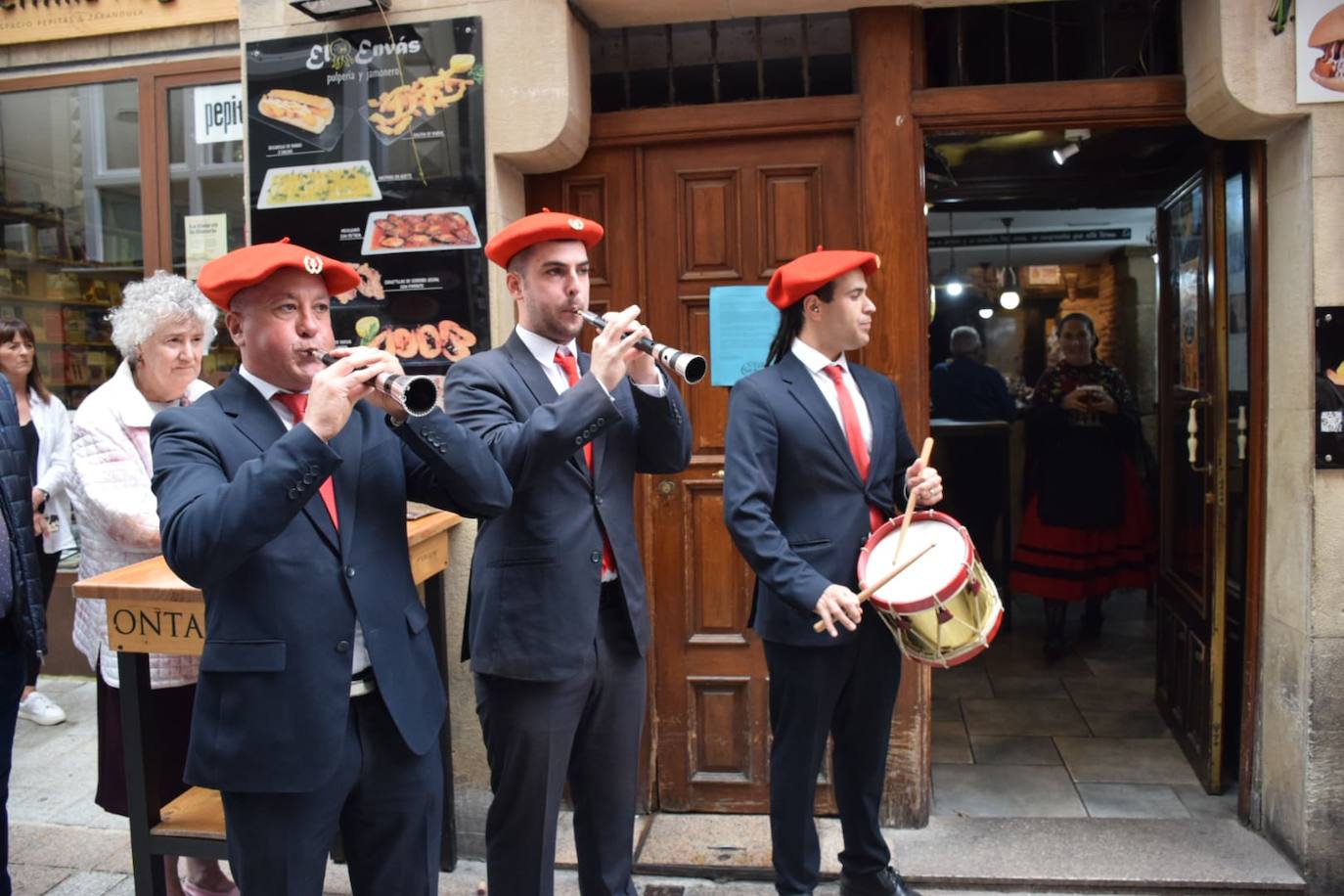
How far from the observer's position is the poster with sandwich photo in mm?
3428

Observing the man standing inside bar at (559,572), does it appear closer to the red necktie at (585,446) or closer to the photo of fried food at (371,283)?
the red necktie at (585,446)

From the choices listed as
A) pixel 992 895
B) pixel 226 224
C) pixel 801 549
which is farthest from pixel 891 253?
pixel 226 224

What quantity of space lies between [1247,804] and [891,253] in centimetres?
231

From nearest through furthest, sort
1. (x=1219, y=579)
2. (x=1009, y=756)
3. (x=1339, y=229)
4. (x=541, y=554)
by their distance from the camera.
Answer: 1. (x=541, y=554)
2. (x=1339, y=229)
3. (x=1219, y=579)
4. (x=1009, y=756)

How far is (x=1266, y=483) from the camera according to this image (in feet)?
12.3

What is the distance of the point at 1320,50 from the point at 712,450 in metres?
2.34

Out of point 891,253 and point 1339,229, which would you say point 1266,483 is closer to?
point 1339,229

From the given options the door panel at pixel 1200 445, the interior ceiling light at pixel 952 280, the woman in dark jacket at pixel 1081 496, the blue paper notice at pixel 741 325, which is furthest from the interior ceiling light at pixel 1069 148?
the interior ceiling light at pixel 952 280

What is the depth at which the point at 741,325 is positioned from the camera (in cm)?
401

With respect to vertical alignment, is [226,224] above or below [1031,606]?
above

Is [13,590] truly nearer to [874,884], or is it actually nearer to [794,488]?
[794,488]

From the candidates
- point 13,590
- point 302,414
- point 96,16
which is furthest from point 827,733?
point 96,16

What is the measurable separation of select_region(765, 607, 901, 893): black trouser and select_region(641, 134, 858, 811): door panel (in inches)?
32.6

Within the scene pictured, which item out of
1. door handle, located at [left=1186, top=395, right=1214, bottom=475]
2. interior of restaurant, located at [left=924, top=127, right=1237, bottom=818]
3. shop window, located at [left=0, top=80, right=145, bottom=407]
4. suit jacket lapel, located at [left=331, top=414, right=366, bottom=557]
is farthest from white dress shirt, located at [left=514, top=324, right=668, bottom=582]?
shop window, located at [left=0, top=80, right=145, bottom=407]
